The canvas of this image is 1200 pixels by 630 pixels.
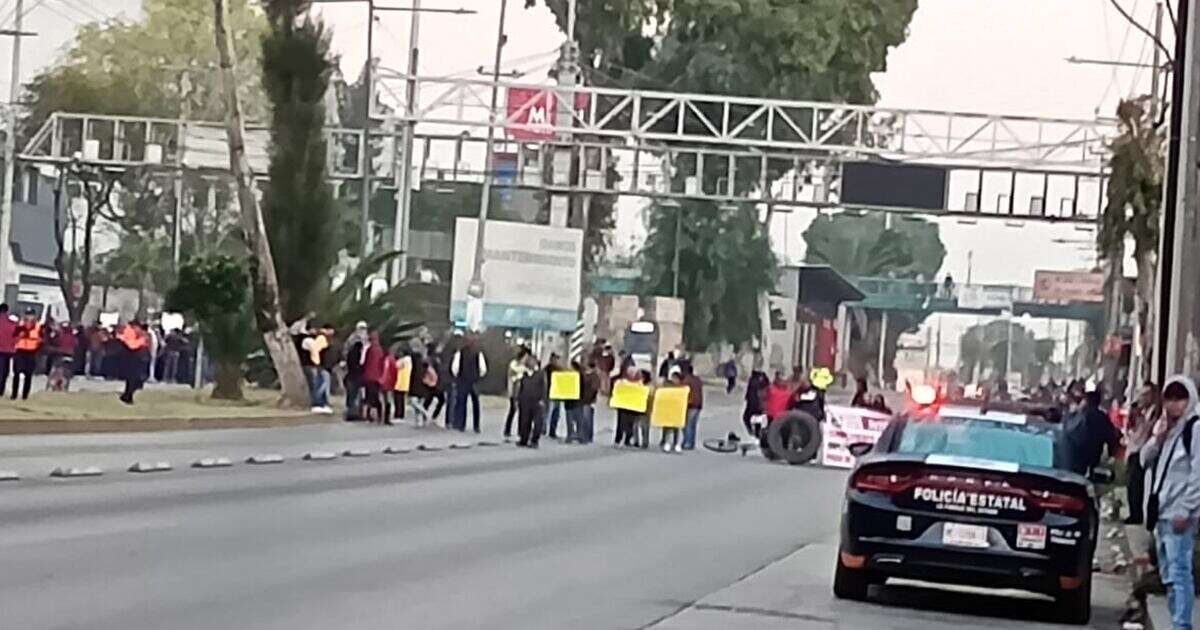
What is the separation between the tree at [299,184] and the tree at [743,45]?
620 inches

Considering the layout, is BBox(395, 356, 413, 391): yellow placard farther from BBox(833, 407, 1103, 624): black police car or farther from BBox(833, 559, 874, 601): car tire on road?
BBox(833, 407, 1103, 624): black police car

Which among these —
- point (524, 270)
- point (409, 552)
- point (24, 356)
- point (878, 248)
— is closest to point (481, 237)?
point (524, 270)

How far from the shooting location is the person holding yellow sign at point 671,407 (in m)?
42.3

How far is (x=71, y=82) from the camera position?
252ft

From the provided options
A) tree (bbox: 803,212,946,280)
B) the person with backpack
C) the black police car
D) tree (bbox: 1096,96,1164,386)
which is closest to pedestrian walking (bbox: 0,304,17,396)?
tree (bbox: 1096,96,1164,386)

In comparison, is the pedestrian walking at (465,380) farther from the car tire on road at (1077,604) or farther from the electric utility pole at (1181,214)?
the car tire on road at (1077,604)

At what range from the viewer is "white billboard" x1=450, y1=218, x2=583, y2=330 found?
5953 centimetres

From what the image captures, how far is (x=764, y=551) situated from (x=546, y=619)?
7017 millimetres

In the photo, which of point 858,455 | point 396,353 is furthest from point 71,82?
point 858,455

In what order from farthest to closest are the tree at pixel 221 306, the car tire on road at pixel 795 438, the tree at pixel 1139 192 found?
A: the tree at pixel 221 306
the car tire on road at pixel 795 438
the tree at pixel 1139 192

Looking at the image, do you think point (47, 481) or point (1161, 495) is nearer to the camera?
point (1161, 495)

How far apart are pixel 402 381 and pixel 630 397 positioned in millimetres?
4228

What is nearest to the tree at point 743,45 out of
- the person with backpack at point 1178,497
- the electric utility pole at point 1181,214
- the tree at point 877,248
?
the electric utility pole at point 1181,214

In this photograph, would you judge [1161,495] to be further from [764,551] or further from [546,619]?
[764,551]
